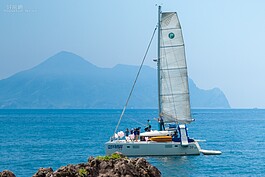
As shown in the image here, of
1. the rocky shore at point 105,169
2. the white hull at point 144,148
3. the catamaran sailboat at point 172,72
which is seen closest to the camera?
the rocky shore at point 105,169

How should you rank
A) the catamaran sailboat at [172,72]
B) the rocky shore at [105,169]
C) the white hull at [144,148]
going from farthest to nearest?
the catamaran sailboat at [172,72]
the white hull at [144,148]
the rocky shore at [105,169]

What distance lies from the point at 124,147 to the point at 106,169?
27.2 metres

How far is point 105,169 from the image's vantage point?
842 inches

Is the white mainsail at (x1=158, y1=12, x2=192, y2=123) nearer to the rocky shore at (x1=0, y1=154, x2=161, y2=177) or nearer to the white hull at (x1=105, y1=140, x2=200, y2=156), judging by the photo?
the white hull at (x1=105, y1=140, x2=200, y2=156)

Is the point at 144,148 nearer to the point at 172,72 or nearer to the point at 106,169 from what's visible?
the point at 172,72

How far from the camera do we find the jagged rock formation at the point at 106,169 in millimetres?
20484

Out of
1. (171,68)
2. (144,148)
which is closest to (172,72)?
(171,68)

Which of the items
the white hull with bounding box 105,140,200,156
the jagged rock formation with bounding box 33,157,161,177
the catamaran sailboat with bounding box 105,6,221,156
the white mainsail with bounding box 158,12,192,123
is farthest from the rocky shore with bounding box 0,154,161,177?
the white mainsail with bounding box 158,12,192,123

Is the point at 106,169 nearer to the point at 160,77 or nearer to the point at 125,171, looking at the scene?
the point at 125,171

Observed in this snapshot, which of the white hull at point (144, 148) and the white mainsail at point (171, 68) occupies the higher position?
the white mainsail at point (171, 68)

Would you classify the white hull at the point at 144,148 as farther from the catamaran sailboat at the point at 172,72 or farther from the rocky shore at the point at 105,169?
the rocky shore at the point at 105,169

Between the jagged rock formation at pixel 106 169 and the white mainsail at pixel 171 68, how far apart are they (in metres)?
32.8

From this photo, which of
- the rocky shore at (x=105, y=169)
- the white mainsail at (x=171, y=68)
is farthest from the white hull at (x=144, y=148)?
the rocky shore at (x=105, y=169)

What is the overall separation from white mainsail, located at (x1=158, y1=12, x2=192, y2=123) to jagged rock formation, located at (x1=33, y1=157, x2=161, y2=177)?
1291 inches
